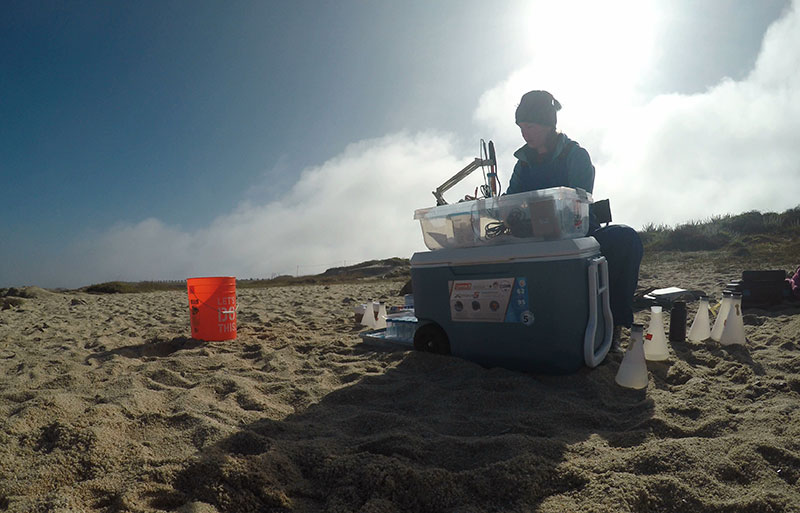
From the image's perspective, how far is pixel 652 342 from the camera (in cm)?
258

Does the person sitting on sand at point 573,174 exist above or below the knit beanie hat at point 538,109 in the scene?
below

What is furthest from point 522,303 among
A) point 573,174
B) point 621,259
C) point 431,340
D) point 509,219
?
point 573,174

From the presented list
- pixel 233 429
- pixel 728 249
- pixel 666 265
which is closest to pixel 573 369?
pixel 233 429

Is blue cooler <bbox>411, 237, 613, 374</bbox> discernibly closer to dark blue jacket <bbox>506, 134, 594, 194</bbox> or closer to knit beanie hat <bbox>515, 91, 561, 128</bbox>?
dark blue jacket <bbox>506, 134, 594, 194</bbox>

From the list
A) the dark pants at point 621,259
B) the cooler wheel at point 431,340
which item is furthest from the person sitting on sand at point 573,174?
the cooler wheel at point 431,340

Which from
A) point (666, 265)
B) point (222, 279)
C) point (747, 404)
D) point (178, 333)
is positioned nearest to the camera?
point (747, 404)

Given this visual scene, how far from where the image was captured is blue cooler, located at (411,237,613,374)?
7.16 feet

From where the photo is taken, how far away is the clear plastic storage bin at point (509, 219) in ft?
7.55

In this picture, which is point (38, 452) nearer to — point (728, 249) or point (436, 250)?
point (436, 250)

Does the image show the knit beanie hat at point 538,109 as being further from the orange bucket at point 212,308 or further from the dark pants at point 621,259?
the orange bucket at point 212,308

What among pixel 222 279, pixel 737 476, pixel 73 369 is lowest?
pixel 737 476

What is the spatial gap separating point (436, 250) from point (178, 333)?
268 cm

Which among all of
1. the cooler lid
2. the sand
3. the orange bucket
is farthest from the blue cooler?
the orange bucket

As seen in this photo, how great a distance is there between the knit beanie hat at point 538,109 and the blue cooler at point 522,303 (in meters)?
0.89
